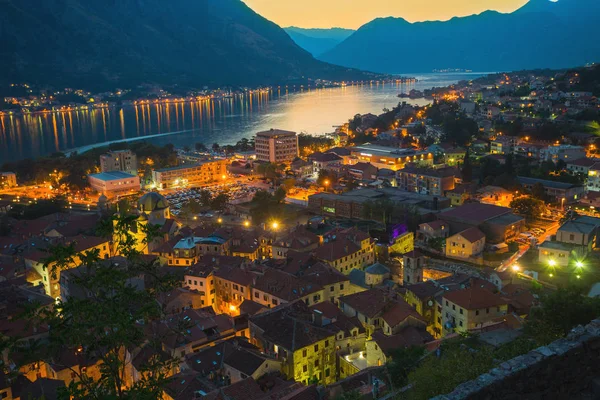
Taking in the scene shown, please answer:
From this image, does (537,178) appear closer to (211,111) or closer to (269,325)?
(269,325)

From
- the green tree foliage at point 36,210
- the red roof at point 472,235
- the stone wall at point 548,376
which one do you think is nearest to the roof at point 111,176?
the green tree foliage at point 36,210

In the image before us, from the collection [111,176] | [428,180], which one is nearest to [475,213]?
[428,180]

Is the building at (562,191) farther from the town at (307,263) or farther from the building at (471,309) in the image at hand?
the building at (471,309)

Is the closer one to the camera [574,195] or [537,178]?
[574,195]

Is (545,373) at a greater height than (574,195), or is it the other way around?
(545,373)

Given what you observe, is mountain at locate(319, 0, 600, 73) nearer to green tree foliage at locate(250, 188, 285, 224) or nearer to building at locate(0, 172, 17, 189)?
green tree foliage at locate(250, 188, 285, 224)

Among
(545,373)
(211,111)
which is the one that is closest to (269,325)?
(545,373)
